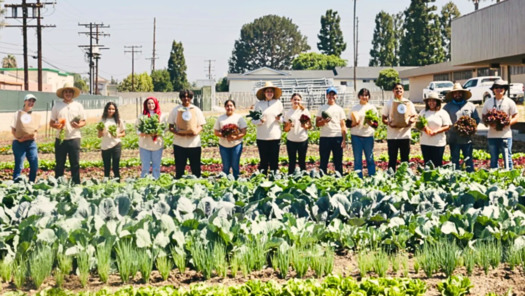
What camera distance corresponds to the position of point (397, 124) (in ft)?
35.8

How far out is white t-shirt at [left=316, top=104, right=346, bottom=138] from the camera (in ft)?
36.5

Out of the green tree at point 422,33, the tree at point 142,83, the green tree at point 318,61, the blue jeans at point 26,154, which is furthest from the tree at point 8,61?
the blue jeans at point 26,154

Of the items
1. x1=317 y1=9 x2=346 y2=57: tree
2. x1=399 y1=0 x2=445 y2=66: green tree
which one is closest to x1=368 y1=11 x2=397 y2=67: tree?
x1=317 y1=9 x2=346 y2=57: tree

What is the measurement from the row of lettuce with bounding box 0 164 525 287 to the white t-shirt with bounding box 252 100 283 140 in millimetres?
3484

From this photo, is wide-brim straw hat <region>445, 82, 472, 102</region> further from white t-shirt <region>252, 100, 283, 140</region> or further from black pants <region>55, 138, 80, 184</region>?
black pants <region>55, 138, 80, 184</region>

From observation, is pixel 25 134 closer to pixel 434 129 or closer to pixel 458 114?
pixel 434 129

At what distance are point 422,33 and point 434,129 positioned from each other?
217 ft

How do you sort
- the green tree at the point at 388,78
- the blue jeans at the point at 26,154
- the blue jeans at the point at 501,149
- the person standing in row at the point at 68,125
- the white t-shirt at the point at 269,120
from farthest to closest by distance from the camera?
1. the green tree at the point at 388,78
2. the blue jeans at the point at 26,154
3. the white t-shirt at the point at 269,120
4. the blue jeans at the point at 501,149
5. the person standing in row at the point at 68,125

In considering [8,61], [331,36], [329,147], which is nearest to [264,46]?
[331,36]

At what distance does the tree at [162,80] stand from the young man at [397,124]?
8935cm

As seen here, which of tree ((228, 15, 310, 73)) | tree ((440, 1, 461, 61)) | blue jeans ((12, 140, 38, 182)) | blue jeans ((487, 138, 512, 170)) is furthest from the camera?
tree ((228, 15, 310, 73))

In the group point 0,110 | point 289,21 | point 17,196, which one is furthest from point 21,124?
point 289,21

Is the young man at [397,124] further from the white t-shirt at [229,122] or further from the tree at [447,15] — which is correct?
the tree at [447,15]

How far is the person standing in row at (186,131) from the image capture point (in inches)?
418
